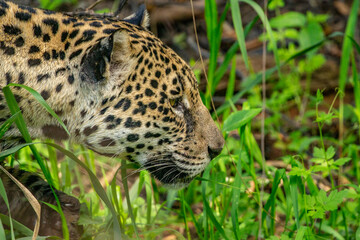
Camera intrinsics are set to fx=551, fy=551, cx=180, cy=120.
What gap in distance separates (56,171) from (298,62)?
3806 mm

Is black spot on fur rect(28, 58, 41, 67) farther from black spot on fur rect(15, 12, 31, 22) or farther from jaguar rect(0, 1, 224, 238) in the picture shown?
black spot on fur rect(15, 12, 31, 22)

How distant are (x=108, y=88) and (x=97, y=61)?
0.18m

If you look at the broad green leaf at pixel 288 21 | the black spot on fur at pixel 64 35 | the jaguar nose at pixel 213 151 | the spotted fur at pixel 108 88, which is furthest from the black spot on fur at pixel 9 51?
the broad green leaf at pixel 288 21

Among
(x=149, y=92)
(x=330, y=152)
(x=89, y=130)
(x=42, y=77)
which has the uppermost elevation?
(x=42, y=77)

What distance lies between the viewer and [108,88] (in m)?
2.92

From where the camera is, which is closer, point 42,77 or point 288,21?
point 42,77

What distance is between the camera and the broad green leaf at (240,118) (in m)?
3.13

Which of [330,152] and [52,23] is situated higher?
[52,23]

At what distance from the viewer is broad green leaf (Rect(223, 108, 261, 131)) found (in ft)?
10.3

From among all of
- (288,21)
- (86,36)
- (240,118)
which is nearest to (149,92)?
(86,36)

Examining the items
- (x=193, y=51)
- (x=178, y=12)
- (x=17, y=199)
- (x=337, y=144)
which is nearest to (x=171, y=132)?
(x=17, y=199)

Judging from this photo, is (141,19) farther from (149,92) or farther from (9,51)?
(9,51)

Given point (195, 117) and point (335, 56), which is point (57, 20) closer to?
point (195, 117)

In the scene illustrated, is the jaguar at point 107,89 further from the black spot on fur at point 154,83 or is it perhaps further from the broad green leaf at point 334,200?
the broad green leaf at point 334,200
